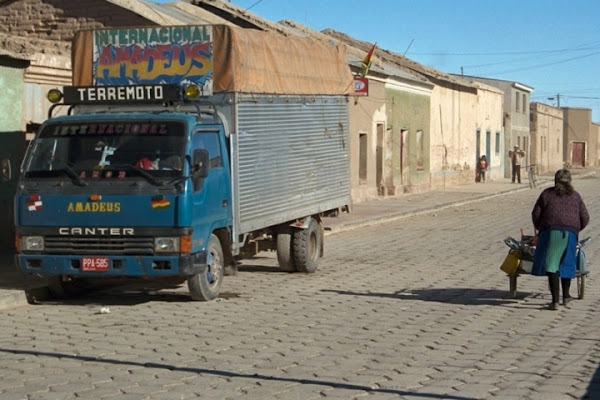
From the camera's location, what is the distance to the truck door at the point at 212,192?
11.8 meters

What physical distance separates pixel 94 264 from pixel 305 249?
454 centimetres

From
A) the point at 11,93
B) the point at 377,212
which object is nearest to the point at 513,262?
the point at 11,93

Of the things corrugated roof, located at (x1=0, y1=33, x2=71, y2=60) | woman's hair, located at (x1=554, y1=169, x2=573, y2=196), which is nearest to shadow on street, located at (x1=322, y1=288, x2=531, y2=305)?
woman's hair, located at (x1=554, y1=169, x2=573, y2=196)

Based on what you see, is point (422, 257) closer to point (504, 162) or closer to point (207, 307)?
point (207, 307)

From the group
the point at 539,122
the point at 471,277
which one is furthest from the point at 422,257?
the point at 539,122

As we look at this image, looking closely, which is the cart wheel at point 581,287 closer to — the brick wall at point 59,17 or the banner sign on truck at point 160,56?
the banner sign on truck at point 160,56

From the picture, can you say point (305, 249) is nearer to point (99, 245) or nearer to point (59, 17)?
point (99, 245)

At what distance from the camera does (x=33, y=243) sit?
1182 cm

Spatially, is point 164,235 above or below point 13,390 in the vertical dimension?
above

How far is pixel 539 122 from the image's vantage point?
7288cm

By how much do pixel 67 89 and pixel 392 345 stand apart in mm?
5558

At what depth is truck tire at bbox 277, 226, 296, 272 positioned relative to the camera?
15336mm

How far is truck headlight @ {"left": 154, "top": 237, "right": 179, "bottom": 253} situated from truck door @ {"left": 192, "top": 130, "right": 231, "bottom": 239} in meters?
0.33

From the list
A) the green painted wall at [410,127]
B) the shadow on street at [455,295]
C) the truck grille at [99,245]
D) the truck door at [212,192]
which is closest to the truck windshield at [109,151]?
the truck door at [212,192]
